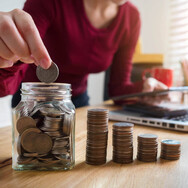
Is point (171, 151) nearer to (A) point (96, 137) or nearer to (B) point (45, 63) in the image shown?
(A) point (96, 137)

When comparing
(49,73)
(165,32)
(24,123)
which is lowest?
(24,123)

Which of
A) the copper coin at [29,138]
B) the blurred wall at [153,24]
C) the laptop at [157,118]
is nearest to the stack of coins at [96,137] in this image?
the copper coin at [29,138]

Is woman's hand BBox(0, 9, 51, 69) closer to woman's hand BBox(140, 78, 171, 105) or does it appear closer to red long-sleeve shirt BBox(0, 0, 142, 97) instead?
red long-sleeve shirt BBox(0, 0, 142, 97)

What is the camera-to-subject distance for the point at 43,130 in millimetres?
496

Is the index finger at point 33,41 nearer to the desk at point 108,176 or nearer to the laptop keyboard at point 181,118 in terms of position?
the desk at point 108,176

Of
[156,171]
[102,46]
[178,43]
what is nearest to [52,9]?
[102,46]

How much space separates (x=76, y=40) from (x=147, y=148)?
843 mm

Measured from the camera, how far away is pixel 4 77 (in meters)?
0.88

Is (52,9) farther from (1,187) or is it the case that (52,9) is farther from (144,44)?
(144,44)

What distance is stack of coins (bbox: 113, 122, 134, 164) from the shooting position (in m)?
0.57

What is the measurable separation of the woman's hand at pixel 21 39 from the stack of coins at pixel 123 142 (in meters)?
0.22

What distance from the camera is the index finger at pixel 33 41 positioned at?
1.70 feet

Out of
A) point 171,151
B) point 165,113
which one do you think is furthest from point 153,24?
point 171,151

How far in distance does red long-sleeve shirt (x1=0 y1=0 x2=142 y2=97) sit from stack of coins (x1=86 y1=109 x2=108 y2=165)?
1.60ft
